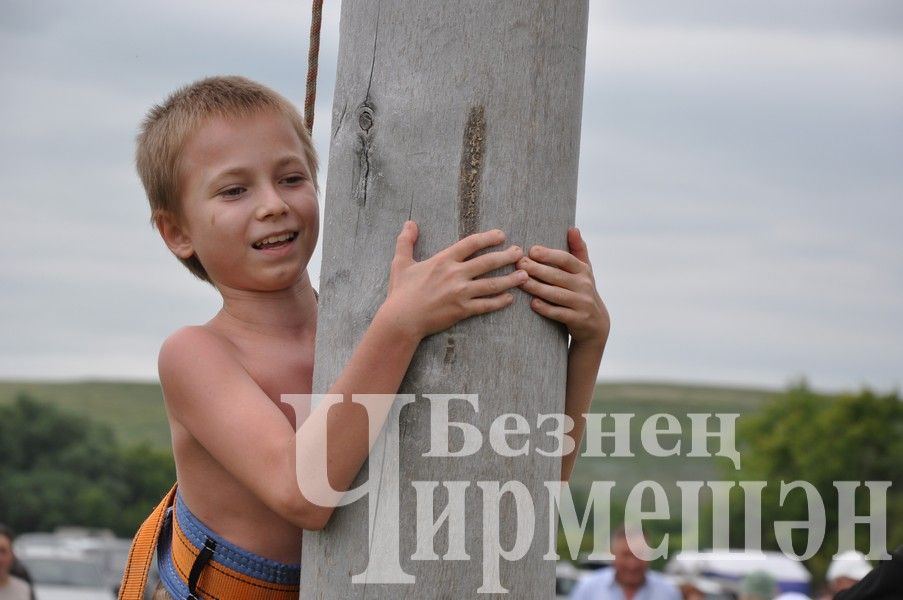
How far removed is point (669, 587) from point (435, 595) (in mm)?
6711

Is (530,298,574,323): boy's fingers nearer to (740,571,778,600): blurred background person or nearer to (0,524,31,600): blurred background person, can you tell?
(740,571,778,600): blurred background person

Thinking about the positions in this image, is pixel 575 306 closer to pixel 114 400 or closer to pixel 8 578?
pixel 8 578

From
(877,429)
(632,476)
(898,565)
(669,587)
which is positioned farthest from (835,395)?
(898,565)

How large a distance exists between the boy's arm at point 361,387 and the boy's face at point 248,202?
12.9 inches

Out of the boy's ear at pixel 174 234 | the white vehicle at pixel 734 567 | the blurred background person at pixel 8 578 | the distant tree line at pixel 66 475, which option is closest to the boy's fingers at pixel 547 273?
the boy's ear at pixel 174 234

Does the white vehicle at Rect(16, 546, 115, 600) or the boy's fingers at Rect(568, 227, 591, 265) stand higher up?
the boy's fingers at Rect(568, 227, 591, 265)

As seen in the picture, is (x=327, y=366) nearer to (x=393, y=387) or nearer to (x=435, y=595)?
(x=393, y=387)

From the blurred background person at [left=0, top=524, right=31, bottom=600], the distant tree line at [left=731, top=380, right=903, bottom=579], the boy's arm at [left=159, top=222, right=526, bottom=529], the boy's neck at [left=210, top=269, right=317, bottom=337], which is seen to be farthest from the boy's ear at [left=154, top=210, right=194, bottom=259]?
the distant tree line at [left=731, top=380, right=903, bottom=579]

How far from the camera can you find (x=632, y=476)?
339ft

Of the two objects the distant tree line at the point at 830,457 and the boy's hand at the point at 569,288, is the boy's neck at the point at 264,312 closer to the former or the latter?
the boy's hand at the point at 569,288

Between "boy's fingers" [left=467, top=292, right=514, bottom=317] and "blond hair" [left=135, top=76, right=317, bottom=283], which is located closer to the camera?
"boy's fingers" [left=467, top=292, right=514, bottom=317]

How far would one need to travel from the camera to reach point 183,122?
8.18 feet

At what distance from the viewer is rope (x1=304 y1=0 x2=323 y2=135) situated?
253cm

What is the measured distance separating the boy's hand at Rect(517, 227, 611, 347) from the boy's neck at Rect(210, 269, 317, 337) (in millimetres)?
653
